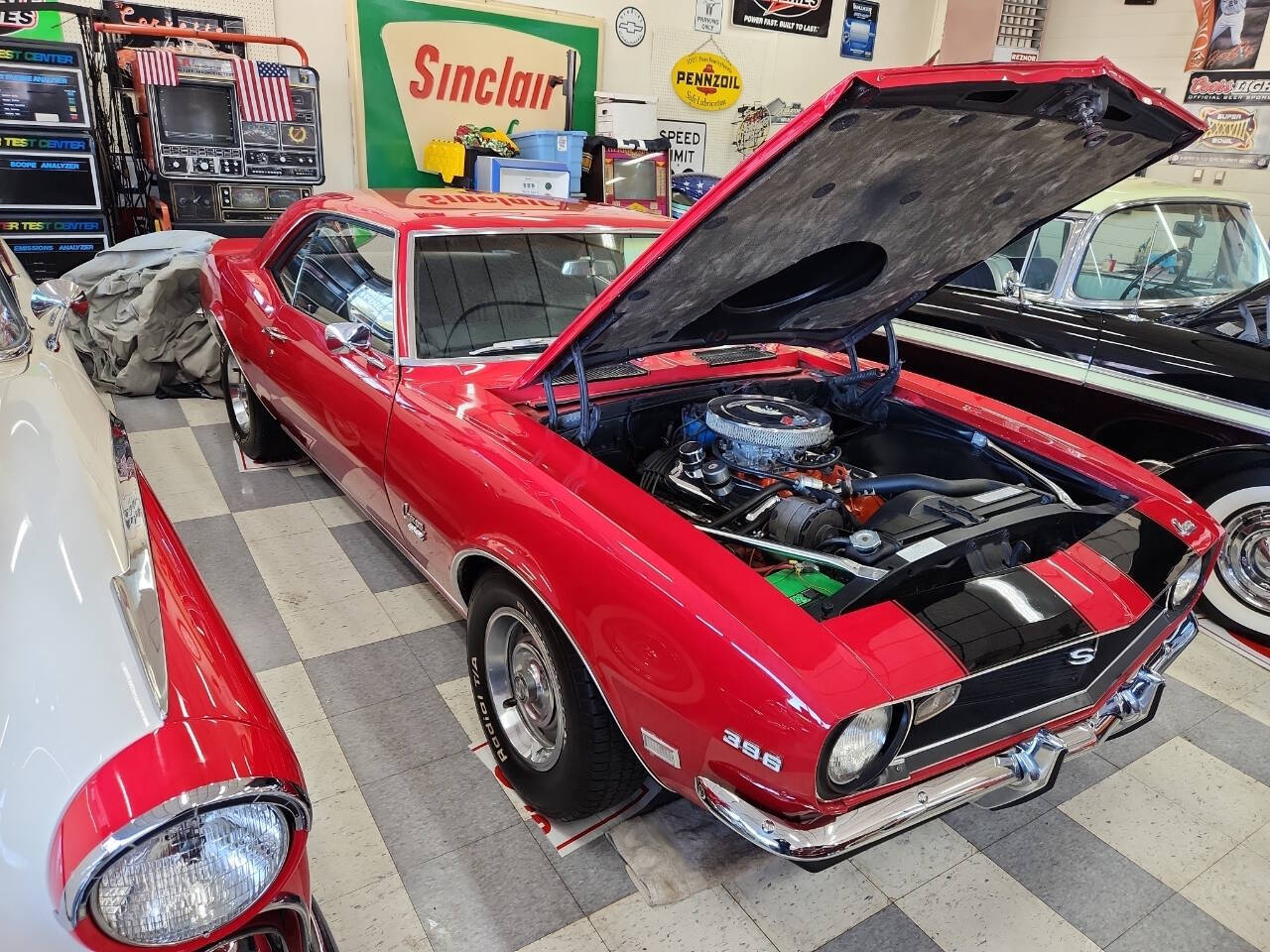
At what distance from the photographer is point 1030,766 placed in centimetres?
145

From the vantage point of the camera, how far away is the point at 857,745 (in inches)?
50.4

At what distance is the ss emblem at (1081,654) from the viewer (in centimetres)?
154

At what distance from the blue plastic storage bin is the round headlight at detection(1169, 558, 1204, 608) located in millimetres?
5288

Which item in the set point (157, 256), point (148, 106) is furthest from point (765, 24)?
point (157, 256)

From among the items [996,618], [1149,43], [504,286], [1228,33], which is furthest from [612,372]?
[1149,43]

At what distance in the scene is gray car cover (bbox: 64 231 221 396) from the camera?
425 cm

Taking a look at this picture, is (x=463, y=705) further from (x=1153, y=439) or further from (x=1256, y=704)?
(x=1153, y=439)

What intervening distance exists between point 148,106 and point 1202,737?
5.91m

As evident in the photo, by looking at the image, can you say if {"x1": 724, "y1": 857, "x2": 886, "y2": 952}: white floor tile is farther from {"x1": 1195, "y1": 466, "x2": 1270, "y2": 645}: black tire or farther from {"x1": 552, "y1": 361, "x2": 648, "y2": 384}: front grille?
{"x1": 1195, "y1": 466, "x2": 1270, "y2": 645}: black tire

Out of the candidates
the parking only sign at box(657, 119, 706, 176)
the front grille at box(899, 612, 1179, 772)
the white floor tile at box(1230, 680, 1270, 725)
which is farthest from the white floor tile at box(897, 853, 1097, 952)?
the parking only sign at box(657, 119, 706, 176)

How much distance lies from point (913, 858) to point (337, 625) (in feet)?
5.71

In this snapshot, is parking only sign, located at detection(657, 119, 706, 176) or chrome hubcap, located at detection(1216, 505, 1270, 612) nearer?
chrome hubcap, located at detection(1216, 505, 1270, 612)

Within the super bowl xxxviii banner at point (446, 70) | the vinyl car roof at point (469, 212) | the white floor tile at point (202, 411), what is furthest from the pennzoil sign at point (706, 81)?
the vinyl car roof at point (469, 212)

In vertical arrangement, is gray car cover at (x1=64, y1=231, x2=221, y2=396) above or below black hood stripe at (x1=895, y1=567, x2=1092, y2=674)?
below
